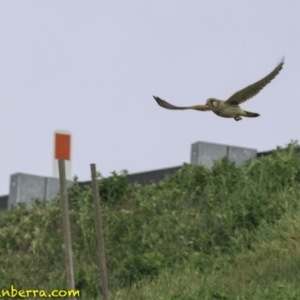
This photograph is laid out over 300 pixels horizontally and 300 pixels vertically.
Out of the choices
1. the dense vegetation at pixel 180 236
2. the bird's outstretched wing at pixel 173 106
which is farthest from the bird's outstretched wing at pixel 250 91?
the dense vegetation at pixel 180 236

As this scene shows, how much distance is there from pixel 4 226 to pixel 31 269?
185 cm

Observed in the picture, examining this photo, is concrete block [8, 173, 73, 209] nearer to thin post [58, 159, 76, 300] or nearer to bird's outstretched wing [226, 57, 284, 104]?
thin post [58, 159, 76, 300]

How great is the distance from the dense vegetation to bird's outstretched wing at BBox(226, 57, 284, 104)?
2.42 metres

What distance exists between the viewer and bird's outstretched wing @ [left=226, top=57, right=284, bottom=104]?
1141 centimetres

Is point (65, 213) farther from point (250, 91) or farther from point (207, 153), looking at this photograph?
point (207, 153)

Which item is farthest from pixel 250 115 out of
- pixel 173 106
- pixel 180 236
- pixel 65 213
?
pixel 180 236

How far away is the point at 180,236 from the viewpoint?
53.9 feet

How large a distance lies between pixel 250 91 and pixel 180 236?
5.22m

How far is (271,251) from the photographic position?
14.9m

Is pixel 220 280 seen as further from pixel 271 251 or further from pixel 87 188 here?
pixel 87 188

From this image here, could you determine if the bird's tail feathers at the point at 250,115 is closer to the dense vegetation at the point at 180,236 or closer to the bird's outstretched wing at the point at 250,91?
the bird's outstretched wing at the point at 250,91

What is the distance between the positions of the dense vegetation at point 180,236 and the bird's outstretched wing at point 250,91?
242 centimetres

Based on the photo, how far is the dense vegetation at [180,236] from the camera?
568 inches

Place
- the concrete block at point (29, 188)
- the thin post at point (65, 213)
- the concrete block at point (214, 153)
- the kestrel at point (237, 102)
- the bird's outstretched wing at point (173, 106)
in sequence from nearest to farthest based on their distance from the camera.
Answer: the kestrel at point (237, 102) < the bird's outstretched wing at point (173, 106) < the thin post at point (65, 213) < the concrete block at point (214, 153) < the concrete block at point (29, 188)
